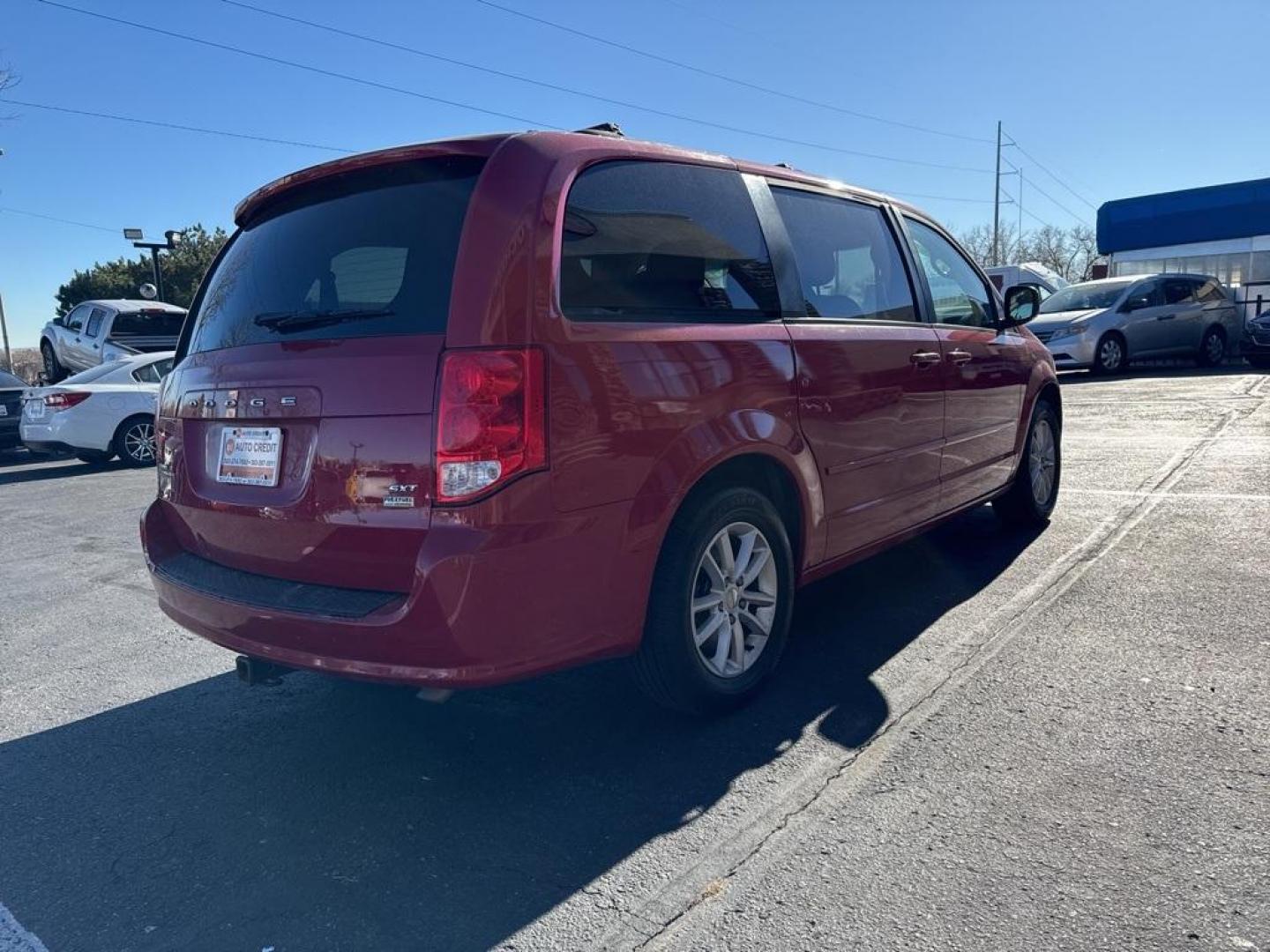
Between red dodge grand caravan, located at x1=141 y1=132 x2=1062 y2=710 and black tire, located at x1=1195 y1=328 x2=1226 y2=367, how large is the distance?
16207 mm

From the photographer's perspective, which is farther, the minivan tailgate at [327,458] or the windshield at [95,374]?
the windshield at [95,374]

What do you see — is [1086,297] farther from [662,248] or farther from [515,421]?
[515,421]

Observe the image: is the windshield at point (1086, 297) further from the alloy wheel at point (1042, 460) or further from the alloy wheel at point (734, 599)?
the alloy wheel at point (734, 599)

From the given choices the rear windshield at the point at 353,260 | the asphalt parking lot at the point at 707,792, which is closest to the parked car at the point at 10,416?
the asphalt parking lot at the point at 707,792

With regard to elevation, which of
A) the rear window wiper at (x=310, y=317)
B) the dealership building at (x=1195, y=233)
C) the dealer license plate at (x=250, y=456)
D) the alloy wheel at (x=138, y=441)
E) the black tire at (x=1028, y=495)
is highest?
the dealership building at (x=1195, y=233)

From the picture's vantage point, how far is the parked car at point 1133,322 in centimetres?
1600

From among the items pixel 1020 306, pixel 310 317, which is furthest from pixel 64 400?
pixel 1020 306

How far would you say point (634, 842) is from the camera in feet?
8.22

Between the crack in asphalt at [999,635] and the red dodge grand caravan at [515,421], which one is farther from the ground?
the red dodge grand caravan at [515,421]

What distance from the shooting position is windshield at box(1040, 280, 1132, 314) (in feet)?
53.8

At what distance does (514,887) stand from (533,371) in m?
1.31

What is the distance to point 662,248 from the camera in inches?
119

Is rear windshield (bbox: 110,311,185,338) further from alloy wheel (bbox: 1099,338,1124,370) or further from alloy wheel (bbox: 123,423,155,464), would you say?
alloy wheel (bbox: 1099,338,1124,370)

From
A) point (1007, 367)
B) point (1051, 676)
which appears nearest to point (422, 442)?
point (1051, 676)
